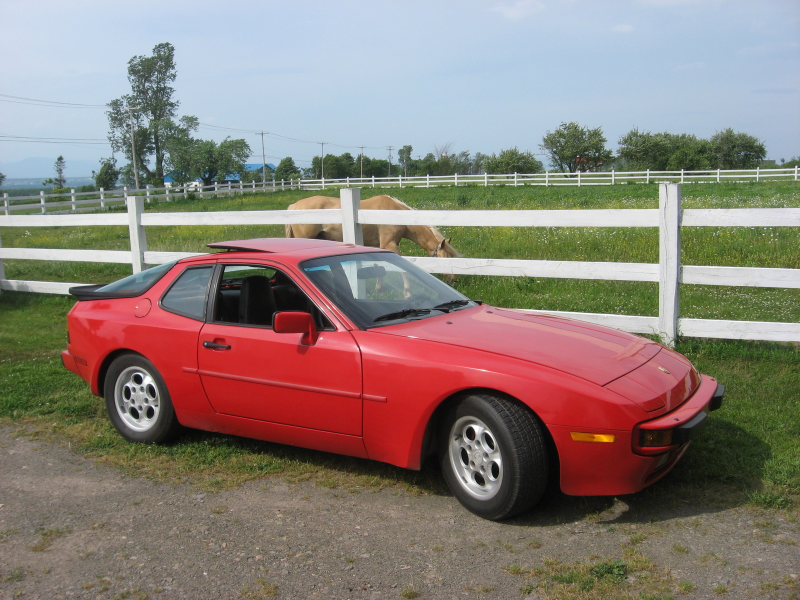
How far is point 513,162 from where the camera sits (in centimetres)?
6397

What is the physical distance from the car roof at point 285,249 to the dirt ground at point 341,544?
1536mm

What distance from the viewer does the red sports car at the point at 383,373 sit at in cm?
350

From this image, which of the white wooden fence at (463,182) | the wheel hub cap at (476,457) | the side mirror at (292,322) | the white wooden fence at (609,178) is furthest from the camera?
the white wooden fence at (609,178)

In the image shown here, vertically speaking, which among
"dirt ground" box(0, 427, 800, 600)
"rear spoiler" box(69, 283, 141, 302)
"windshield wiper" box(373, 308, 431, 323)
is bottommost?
"dirt ground" box(0, 427, 800, 600)

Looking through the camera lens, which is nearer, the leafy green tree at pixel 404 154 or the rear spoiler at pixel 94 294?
the rear spoiler at pixel 94 294

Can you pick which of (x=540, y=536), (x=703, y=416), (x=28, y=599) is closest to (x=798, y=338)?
(x=703, y=416)

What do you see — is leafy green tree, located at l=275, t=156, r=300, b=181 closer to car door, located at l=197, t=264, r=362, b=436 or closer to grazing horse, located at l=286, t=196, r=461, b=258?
grazing horse, located at l=286, t=196, r=461, b=258

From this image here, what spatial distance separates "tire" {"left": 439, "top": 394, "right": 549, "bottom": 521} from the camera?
3.51 m

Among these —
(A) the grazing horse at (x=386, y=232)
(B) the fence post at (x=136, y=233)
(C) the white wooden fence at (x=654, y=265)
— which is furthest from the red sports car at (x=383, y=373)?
(A) the grazing horse at (x=386, y=232)

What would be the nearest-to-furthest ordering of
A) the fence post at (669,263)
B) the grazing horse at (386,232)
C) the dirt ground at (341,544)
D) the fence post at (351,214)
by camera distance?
the dirt ground at (341,544) → the fence post at (669,263) → the fence post at (351,214) → the grazing horse at (386,232)

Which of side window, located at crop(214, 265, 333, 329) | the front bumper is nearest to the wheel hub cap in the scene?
the front bumper

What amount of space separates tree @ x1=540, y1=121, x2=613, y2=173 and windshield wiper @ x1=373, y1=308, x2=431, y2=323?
62990 mm

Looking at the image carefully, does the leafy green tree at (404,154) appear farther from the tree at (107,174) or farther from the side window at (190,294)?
the side window at (190,294)

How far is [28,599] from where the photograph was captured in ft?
10.1
